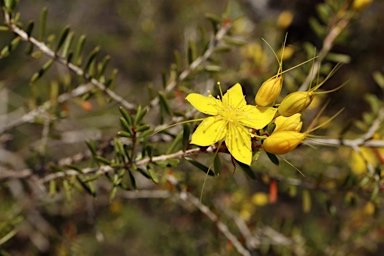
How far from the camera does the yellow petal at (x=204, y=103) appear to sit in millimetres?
1146

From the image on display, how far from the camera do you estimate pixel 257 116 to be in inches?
43.5

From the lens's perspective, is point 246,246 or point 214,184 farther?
point 214,184

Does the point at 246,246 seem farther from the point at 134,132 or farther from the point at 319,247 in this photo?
the point at 134,132

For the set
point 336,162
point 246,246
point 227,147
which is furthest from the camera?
point 336,162

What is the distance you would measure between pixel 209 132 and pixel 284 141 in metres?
0.22

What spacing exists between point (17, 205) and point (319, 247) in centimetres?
182

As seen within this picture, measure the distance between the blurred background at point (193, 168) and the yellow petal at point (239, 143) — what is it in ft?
0.66

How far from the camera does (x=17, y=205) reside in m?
2.30

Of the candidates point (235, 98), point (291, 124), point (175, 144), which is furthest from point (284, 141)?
point (175, 144)

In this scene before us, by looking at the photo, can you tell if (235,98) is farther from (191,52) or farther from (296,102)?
(191,52)

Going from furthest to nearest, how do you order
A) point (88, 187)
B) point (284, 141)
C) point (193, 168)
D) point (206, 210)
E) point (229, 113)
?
point (193, 168)
point (206, 210)
point (88, 187)
point (229, 113)
point (284, 141)

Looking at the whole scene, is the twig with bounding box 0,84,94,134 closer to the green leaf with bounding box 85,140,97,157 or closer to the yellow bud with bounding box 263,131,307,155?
the green leaf with bounding box 85,140,97,157

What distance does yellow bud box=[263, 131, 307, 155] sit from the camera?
38.8 inches

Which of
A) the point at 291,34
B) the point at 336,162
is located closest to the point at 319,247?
the point at 336,162
